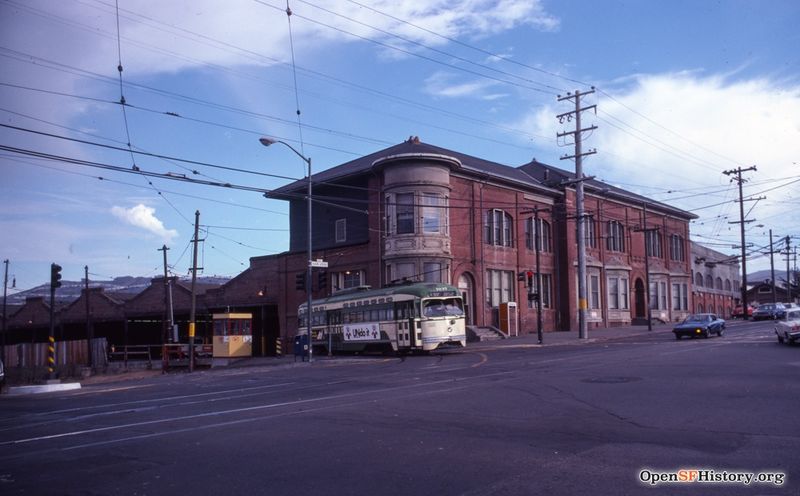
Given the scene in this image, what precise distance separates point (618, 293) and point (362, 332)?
2957 centimetres

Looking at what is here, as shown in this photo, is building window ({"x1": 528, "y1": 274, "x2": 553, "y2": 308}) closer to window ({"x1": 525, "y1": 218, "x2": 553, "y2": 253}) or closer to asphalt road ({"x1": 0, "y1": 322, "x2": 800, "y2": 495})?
window ({"x1": 525, "y1": 218, "x2": 553, "y2": 253})

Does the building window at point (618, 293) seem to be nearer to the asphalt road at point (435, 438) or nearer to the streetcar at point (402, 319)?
the streetcar at point (402, 319)

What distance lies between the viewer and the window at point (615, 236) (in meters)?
55.7

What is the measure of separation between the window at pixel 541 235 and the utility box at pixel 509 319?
5505 millimetres

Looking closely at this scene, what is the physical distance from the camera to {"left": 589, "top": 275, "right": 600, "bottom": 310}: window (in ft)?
172

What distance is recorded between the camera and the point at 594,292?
5300cm

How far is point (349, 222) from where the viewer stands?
44.4 m

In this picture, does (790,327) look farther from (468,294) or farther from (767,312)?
(767,312)

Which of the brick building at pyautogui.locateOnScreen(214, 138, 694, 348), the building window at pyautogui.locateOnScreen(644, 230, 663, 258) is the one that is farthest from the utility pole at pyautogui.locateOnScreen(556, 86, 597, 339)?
the building window at pyautogui.locateOnScreen(644, 230, 663, 258)

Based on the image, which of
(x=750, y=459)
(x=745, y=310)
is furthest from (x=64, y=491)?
(x=745, y=310)

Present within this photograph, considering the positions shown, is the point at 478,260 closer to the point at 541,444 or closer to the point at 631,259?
the point at 631,259

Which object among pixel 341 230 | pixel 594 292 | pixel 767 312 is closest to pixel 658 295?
pixel 767 312

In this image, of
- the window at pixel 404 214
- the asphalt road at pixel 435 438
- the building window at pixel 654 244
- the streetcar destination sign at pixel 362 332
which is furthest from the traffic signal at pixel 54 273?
the building window at pixel 654 244

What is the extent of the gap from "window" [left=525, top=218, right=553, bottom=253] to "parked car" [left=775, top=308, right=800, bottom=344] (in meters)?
20.8
